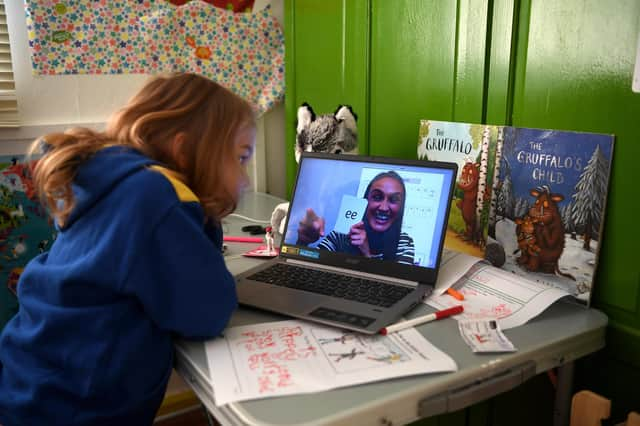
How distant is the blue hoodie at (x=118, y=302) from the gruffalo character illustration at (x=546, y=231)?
1.95 ft

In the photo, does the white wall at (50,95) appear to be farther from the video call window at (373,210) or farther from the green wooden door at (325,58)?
the video call window at (373,210)

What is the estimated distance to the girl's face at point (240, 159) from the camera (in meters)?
0.93

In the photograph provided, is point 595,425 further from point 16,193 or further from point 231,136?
point 16,193

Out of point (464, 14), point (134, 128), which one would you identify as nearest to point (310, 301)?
point (134, 128)

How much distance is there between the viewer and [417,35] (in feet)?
4.36

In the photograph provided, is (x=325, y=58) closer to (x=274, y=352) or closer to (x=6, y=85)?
(x=6, y=85)

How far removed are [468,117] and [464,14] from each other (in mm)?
216

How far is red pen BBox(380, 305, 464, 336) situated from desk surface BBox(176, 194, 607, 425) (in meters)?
0.01

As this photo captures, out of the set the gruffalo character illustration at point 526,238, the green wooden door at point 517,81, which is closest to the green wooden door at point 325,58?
the green wooden door at point 517,81

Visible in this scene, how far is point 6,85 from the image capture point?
1677 mm

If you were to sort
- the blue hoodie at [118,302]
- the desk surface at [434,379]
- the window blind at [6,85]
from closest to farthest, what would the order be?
the desk surface at [434,379], the blue hoodie at [118,302], the window blind at [6,85]

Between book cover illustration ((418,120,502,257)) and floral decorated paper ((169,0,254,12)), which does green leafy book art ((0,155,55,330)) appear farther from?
book cover illustration ((418,120,502,257))

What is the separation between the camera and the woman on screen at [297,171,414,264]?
1048 millimetres

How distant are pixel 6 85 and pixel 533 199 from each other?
151cm
